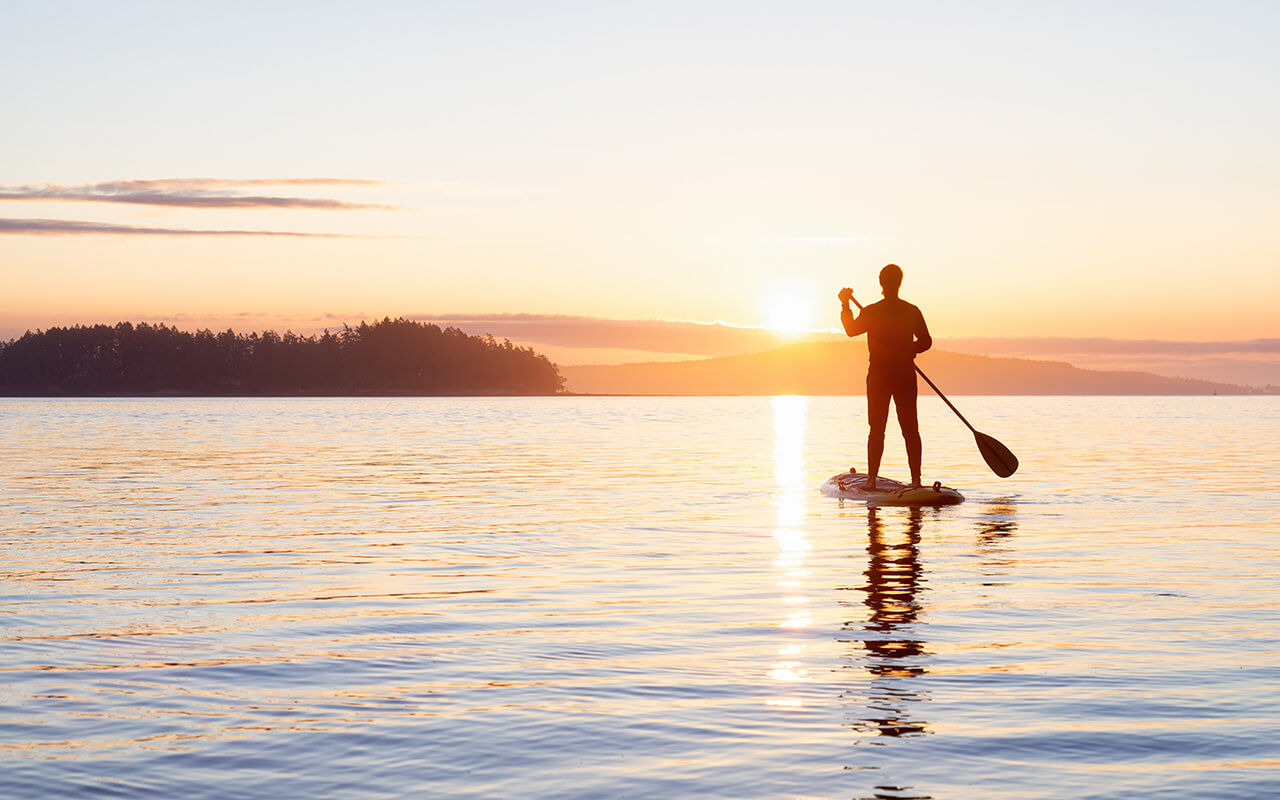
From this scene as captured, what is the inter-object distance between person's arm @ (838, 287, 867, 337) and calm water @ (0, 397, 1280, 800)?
2898mm

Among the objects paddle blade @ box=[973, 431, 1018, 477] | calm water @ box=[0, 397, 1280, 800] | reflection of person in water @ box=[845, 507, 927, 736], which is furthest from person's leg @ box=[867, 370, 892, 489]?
reflection of person in water @ box=[845, 507, 927, 736]

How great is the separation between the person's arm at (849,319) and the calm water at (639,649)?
2.90 m

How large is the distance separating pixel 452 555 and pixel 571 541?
5.97ft

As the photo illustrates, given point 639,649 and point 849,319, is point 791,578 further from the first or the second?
point 849,319

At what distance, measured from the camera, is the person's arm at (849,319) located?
20031 millimetres

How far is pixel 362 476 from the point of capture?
27.9 meters

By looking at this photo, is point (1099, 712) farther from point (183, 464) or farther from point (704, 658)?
point (183, 464)

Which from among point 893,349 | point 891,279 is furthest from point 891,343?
point 891,279

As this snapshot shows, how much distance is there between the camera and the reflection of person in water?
7.06m

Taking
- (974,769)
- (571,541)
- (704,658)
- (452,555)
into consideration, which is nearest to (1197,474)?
(571,541)

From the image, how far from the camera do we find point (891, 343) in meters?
20.0

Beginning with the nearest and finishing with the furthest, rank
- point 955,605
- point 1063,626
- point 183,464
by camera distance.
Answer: point 1063,626 → point 955,605 → point 183,464

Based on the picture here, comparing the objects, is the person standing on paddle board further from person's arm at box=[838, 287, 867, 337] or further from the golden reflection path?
the golden reflection path

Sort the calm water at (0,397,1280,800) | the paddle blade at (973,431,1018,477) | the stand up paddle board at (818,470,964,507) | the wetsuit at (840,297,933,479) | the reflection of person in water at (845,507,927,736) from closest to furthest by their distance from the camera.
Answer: the calm water at (0,397,1280,800) → the reflection of person in water at (845,507,927,736) → the stand up paddle board at (818,470,964,507) → the wetsuit at (840,297,933,479) → the paddle blade at (973,431,1018,477)
